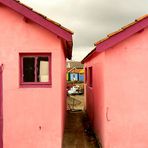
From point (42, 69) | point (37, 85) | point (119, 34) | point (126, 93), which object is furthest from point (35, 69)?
point (126, 93)

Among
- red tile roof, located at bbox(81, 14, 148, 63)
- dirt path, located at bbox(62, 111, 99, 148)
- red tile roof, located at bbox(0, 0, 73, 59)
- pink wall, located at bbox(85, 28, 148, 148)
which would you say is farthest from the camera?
dirt path, located at bbox(62, 111, 99, 148)

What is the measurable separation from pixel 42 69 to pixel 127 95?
3.10 metres

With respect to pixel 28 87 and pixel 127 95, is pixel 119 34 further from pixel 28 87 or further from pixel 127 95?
pixel 28 87

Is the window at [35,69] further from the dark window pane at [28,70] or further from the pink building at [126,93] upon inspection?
the pink building at [126,93]

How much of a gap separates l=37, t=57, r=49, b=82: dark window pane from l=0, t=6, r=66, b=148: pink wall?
30cm

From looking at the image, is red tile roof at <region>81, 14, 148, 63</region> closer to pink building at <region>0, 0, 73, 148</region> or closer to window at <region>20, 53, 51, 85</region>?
pink building at <region>0, 0, 73, 148</region>

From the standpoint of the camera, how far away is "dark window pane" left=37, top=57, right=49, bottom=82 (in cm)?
944

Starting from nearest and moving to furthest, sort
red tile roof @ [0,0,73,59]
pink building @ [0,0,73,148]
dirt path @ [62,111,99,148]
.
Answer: red tile roof @ [0,0,73,59] → pink building @ [0,0,73,148] → dirt path @ [62,111,99,148]

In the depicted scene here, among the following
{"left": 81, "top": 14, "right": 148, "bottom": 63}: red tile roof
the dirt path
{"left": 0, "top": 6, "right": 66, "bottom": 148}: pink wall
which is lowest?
the dirt path

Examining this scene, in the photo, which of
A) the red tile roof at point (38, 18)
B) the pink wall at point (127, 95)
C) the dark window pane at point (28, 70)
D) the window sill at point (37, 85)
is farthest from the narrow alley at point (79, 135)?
the red tile roof at point (38, 18)

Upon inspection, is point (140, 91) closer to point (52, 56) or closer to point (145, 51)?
point (145, 51)

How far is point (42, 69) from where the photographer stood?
9469 millimetres

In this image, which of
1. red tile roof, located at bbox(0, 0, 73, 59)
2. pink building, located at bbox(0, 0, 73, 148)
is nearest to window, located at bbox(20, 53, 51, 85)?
pink building, located at bbox(0, 0, 73, 148)

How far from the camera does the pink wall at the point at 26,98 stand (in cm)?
928
